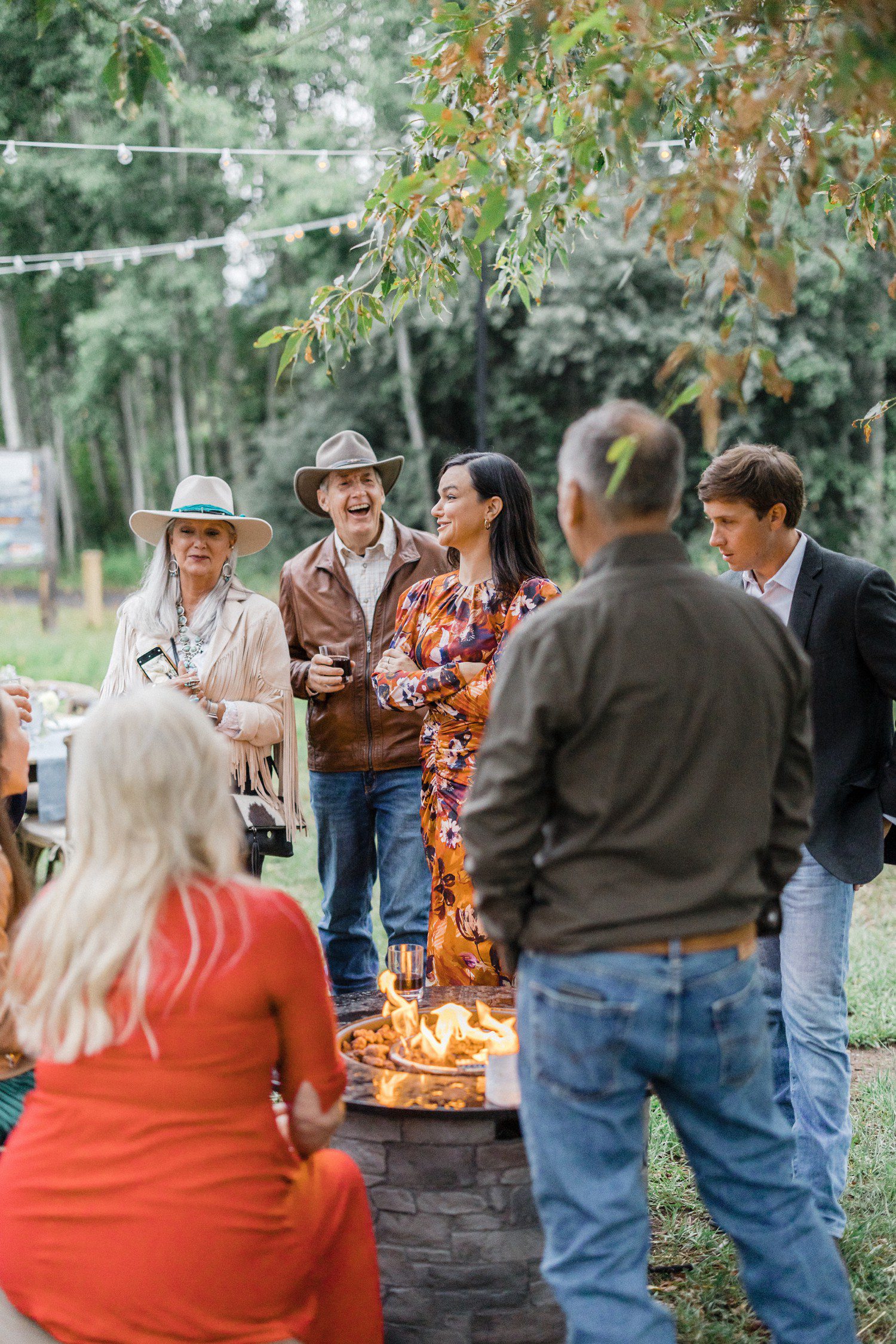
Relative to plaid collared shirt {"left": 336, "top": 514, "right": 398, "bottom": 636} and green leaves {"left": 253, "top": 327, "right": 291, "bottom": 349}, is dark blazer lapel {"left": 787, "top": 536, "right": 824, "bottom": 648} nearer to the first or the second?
green leaves {"left": 253, "top": 327, "right": 291, "bottom": 349}

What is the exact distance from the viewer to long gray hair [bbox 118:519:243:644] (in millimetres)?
4352

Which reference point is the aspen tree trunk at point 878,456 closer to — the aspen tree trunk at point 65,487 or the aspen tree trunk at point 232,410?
the aspen tree trunk at point 232,410

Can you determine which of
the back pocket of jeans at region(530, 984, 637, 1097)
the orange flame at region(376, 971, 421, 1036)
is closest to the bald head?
the back pocket of jeans at region(530, 984, 637, 1097)

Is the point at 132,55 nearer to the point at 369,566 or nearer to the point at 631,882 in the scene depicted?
the point at 631,882

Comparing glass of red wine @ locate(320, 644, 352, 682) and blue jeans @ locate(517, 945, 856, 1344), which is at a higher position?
glass of red wine @ locate(320, 644, 352, 682)

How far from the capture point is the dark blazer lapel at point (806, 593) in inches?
131

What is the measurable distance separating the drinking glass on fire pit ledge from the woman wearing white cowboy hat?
109 cm

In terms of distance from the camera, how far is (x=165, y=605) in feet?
14.4

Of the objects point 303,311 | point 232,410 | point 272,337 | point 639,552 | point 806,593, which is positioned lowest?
point 806,593

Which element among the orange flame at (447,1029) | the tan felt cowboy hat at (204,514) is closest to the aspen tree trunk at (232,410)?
the tan felt cowboy hat at (204,514)

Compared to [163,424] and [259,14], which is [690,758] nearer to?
[259,14]

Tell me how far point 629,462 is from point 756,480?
1.30 metres

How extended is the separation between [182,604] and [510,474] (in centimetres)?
130

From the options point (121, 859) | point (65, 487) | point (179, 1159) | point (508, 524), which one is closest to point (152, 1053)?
point (179, 1159)
